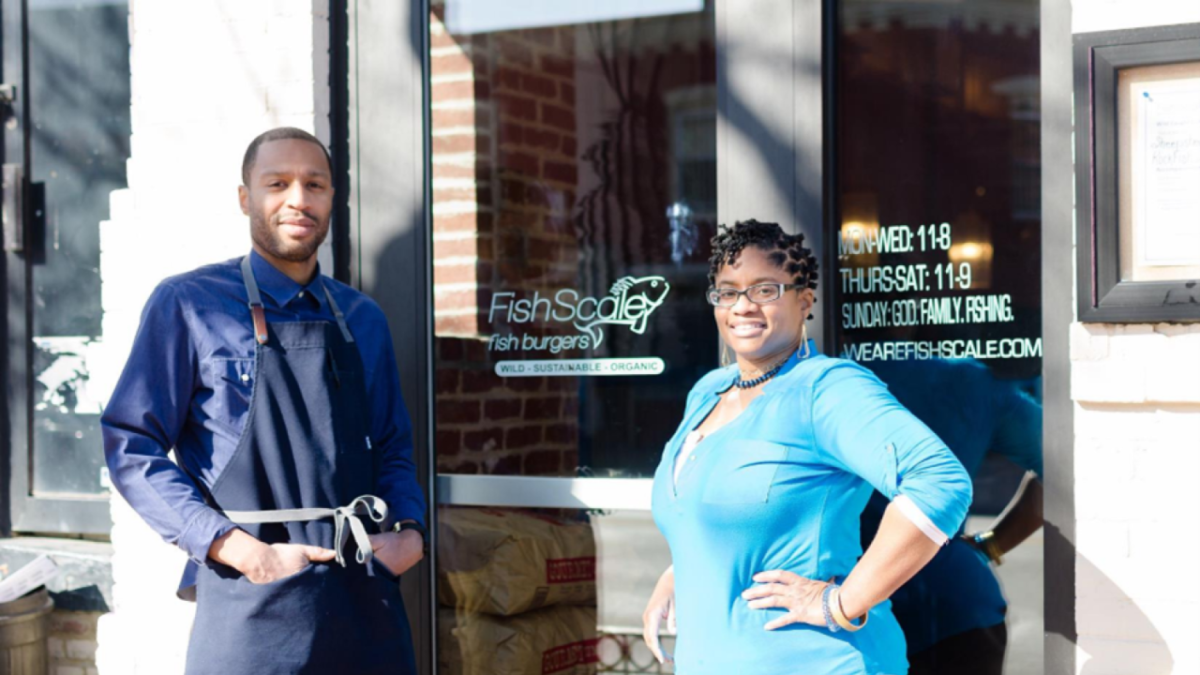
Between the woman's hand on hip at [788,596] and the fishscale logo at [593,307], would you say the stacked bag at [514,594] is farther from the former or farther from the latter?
the woman's hand on hip at [788,596]

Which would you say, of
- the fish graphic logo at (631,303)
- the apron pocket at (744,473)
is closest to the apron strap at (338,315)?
the fish graphic logo at (631,303)

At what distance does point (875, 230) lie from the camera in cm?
318

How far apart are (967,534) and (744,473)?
1.03 metres

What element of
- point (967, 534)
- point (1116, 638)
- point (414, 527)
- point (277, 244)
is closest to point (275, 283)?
point (277, 244)

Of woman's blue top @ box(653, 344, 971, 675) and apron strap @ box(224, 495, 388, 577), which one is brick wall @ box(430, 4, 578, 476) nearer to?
apron strap @ box(224, 495, 388, 577)

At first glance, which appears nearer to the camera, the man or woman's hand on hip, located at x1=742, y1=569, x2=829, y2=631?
woman's hand on hip, located at x1=742, y1=569, x2=829, y2=631

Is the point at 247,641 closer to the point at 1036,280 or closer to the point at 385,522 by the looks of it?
the point at 385,522

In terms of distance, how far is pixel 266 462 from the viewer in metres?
2.65

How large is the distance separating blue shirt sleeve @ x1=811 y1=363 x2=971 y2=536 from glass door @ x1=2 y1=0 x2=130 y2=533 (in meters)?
3.29

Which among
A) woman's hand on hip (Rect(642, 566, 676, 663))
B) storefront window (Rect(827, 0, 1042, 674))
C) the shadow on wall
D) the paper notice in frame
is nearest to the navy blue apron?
woman's hand on hip (Rect(642, 566, 676, 663))

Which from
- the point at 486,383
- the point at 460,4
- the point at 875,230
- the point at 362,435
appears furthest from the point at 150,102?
the point at 875,230

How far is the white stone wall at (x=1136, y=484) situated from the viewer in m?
2.67

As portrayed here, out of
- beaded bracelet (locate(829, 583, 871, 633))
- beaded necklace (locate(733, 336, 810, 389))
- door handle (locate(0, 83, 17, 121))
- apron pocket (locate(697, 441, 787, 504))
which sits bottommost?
beaded bracelet (locate(829, 583, 871, 633))

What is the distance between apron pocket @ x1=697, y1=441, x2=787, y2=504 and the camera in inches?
89.7
